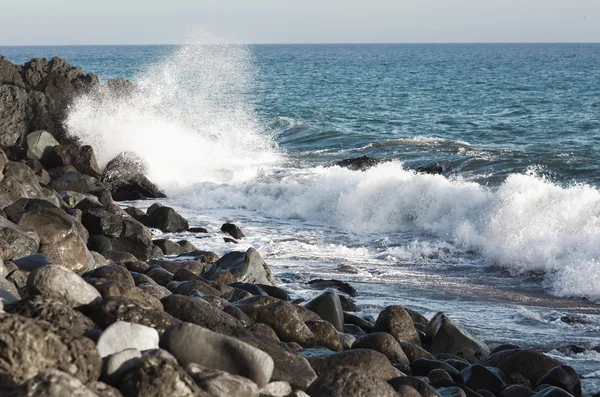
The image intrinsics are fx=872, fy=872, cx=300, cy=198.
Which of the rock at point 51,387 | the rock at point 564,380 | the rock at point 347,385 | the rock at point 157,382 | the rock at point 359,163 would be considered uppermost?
the rock at point 51,387

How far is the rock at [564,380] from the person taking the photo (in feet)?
21.0

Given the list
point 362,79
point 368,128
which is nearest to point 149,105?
point 368,128

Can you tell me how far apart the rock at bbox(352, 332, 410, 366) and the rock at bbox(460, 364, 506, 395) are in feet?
1.54

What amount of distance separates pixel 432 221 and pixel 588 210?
95.6 inches

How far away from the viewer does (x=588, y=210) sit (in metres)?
13.1

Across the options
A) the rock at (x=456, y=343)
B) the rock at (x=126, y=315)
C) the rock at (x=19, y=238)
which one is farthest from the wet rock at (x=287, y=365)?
the rock at (x=19, y=238)

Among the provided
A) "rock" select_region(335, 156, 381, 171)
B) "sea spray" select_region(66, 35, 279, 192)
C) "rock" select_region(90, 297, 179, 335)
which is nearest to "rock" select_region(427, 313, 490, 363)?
"rock" select_region(90, 297, 179, 335)

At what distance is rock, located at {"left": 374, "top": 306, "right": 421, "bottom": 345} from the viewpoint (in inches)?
292

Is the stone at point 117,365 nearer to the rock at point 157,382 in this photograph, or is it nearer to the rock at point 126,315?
the rock at point 157,382

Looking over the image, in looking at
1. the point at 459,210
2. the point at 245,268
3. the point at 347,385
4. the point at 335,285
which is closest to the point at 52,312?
the point at 347,385

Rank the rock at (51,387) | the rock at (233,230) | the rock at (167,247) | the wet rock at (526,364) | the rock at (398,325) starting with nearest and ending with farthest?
the rock at (51,387) → the wet rock at (526,364) → the rock at (398,325) → the rock at (167,247) → the rock at (233,230)

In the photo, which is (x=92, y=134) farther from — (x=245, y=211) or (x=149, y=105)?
(x=245, y=211)

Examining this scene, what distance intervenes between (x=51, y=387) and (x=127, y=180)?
13115mm

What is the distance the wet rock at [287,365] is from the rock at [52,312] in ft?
3.25
